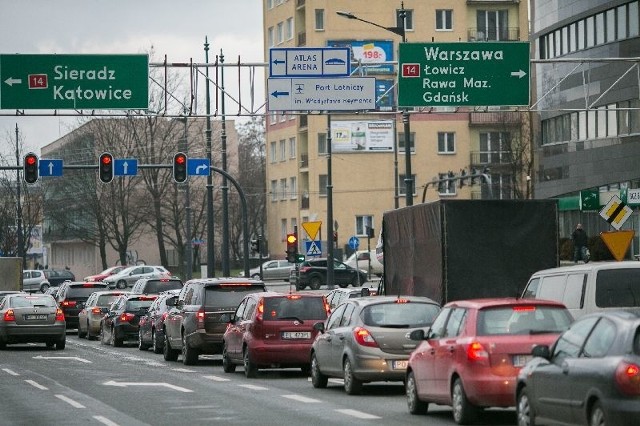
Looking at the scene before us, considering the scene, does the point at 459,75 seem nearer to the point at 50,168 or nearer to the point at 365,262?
the point at 50,168

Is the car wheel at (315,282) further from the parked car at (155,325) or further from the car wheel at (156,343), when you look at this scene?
the car wheel at (156,343)

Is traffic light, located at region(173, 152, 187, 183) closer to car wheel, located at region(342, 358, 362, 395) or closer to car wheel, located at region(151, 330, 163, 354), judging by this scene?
car wheel, located at region(151, 330, 163, 354)

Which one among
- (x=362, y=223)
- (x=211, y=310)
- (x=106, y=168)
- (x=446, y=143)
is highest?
(x=446, y=143)

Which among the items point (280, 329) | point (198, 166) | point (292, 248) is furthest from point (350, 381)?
point (198, 166)

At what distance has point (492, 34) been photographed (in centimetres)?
10488

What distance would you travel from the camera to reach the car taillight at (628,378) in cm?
1285

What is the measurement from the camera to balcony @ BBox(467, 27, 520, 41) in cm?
10425

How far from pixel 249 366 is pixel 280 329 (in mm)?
949

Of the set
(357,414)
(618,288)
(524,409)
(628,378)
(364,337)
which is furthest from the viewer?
(364,337)

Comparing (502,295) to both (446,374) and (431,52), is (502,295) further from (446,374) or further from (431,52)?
(431,52)

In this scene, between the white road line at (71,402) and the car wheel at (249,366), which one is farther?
the car wheel at (249,366)

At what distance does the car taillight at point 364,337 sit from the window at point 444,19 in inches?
3296

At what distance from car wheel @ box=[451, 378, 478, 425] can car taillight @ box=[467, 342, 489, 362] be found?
441 mm

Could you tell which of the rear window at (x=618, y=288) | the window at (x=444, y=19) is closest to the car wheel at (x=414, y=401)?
the rear window at (x=618, y=288)
